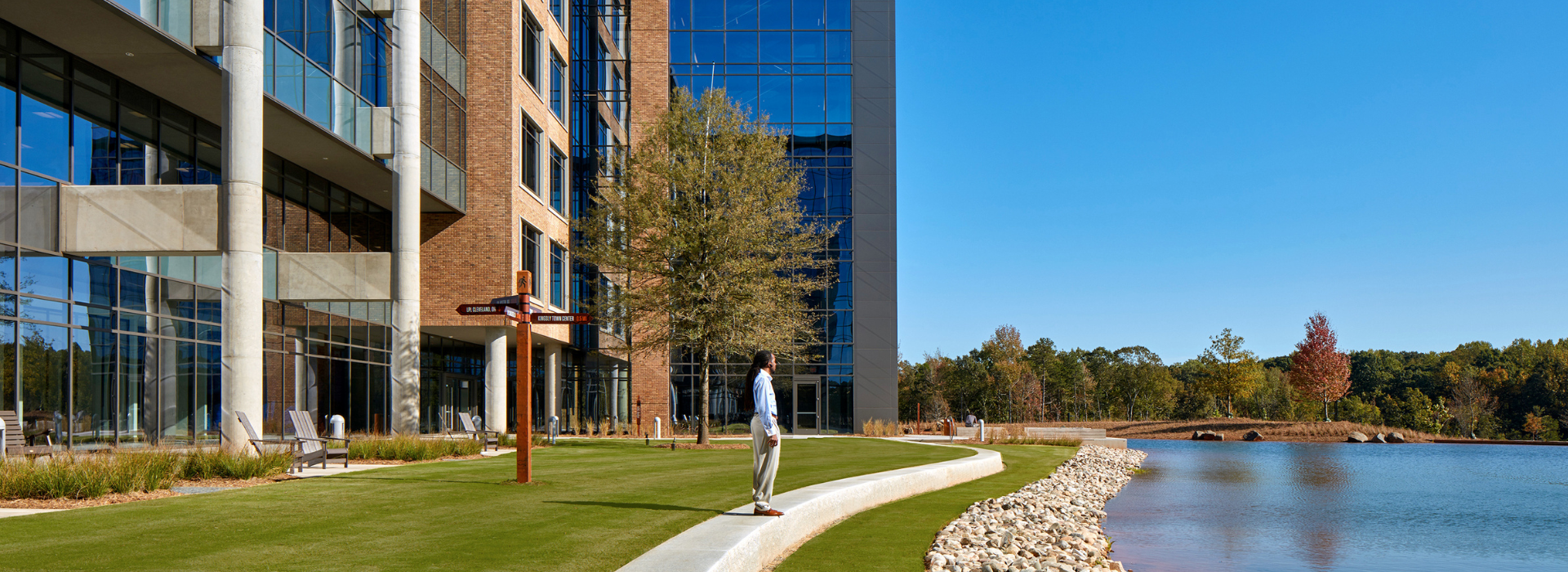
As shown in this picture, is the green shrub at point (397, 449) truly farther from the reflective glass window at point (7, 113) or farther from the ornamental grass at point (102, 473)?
the reflective glass window at point (7, 113)

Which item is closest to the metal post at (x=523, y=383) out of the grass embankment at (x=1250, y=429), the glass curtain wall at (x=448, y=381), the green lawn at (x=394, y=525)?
the green lawn at (x=394, y=525)

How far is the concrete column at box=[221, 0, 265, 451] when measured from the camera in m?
17.4

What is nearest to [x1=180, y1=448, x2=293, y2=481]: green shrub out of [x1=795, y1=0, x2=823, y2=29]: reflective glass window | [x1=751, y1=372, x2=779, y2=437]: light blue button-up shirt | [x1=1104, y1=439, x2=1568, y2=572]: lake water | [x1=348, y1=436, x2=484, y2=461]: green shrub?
[x1=348, y1=436, x2=484, y2=461]: green shrub

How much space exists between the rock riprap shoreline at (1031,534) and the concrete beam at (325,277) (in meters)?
15.5

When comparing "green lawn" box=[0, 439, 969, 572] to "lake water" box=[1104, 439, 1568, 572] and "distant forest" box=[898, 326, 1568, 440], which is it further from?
"distant forest" box=[898, 326, 1568, 440]

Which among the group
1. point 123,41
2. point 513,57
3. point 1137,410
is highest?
point 513,57

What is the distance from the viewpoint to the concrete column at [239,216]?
1741 cm

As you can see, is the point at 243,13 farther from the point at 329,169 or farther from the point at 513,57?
the point at 513,57

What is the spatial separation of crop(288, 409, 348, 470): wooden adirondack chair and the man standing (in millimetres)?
9032

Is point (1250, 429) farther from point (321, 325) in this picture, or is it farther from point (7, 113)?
point (7, 113)

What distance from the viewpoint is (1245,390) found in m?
77.8

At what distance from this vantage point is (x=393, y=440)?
20.2 m

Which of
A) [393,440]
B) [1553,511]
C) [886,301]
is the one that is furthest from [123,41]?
[886,301]

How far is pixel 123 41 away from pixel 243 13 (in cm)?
199
